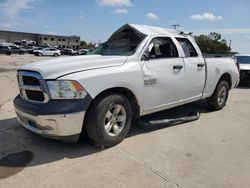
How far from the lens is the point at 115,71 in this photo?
13.9 feet

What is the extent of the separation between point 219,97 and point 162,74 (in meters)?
2.63

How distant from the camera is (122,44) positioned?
210 inches

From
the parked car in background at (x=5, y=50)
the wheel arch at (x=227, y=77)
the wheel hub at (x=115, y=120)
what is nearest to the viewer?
the wheel hub at (x=115, y=120)

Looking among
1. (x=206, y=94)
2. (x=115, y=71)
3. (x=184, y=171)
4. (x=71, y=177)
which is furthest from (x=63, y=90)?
(x=206, y=94)

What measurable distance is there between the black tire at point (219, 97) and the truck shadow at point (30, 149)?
2053 millimetres

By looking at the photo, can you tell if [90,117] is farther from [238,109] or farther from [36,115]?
[238,109]

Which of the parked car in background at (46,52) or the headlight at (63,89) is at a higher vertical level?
the headlight at (63,89)

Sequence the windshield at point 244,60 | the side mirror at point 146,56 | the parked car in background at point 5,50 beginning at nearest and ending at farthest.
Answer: the side mirror at point 146,56 < the windshield at point 244,60 < the parked car in background at point 5,50

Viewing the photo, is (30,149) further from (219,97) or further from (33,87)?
(219,97)

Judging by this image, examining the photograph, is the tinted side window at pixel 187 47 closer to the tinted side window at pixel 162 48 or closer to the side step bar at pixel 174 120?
the tinted side window at pixel 162 48

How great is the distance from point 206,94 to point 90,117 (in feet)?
10.9

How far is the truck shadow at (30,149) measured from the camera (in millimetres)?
3768

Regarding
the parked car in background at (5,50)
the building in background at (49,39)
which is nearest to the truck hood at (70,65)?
the parked car in background at (5,50)

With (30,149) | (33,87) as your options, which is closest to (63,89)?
(33,87)
